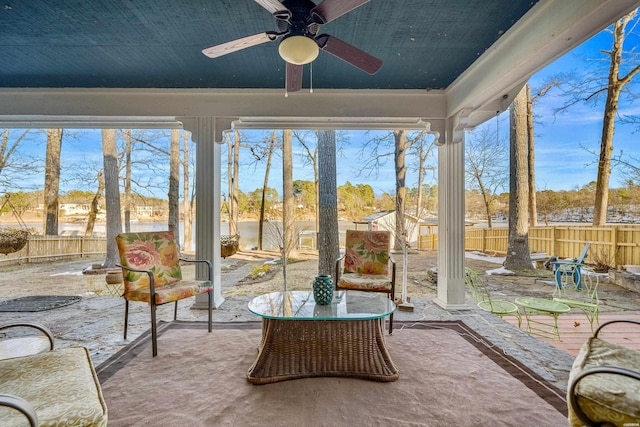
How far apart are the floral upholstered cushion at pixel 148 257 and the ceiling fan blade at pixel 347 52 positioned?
2.30 meters

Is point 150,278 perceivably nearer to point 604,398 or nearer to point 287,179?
point 604,398

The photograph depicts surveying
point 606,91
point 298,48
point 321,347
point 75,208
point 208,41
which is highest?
point 606,91

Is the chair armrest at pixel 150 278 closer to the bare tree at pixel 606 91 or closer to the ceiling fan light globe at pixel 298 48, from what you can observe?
the ceiling fan light globe at pixel 298 48

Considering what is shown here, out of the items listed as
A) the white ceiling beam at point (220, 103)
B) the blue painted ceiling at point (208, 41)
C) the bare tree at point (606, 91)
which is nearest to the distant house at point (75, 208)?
the white ceiling beam at point (220, 103)

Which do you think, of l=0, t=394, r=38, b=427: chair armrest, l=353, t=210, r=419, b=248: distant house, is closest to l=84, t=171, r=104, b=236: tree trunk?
l=353, t=210, r=419, b=248: distant house

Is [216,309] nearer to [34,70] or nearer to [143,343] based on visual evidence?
[143,343]

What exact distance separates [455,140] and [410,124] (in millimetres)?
600

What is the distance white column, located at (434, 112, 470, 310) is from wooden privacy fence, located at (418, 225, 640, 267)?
153cm

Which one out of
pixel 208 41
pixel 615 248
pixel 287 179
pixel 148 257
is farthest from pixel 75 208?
pixel 615 248

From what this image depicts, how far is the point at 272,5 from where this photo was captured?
1.73 m

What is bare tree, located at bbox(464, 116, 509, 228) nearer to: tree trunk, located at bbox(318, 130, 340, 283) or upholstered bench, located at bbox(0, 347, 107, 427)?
tree trunk, located at bbox(318, 130, 340, 283)

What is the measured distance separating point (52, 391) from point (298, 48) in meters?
2.00

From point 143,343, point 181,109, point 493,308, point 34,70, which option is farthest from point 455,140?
point 34,70

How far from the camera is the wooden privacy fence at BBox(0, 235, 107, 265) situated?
657 centimetres
